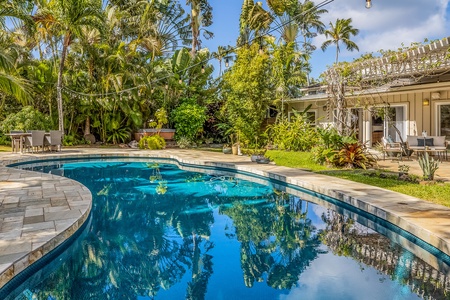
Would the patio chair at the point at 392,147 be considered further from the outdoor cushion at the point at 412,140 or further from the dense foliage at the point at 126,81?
the dense foliage at the point at 126,81

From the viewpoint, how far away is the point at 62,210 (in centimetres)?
534

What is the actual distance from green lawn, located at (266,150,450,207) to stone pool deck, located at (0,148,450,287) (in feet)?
1.37

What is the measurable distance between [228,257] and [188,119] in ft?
48.2

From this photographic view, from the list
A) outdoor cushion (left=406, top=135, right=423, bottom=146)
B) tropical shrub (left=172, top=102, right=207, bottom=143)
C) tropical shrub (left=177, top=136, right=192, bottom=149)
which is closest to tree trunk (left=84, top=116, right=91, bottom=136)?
tropical shrub (left=172, top=102, right=207, bottom=143)

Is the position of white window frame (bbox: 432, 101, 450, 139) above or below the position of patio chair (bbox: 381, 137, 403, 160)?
above

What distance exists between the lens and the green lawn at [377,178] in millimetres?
6180

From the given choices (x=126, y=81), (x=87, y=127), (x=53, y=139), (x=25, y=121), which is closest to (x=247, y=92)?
(x=126, y=81)

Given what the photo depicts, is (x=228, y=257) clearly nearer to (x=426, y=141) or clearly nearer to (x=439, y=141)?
(x=426, y=141)

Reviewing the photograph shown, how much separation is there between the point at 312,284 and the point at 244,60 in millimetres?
12729

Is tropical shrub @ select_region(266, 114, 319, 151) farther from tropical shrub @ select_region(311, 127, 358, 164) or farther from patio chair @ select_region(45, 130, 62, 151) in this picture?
patio chair @ select_region(45, 130, 62, 151)

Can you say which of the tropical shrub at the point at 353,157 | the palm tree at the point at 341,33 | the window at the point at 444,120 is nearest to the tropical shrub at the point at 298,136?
the tropical shrub at the point at 353,157

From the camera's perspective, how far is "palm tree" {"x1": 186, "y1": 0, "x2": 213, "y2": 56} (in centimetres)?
2431

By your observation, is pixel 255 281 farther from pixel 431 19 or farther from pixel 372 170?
pixel 431 19

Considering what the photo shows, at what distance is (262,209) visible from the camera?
695 cm
